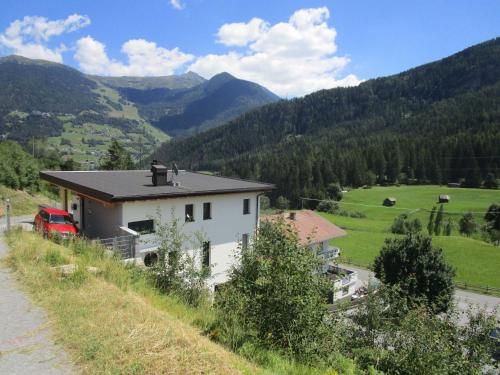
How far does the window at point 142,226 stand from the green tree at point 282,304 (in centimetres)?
1153

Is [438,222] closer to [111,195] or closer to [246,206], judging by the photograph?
[246,206]

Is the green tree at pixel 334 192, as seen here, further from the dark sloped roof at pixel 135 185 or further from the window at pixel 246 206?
the window at pixel 246 206

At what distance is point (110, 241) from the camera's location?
1786 centimetres

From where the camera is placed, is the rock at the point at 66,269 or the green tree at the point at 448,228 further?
the green tree at the point at 448,228

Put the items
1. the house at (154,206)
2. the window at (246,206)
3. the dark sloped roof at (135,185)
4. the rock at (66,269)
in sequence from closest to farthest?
the rock at (66,269)
the house at (154,206)
the dark sloped roof at (135,185)
the window at (246,206)

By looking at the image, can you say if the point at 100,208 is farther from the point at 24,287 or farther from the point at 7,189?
the point at 7,189

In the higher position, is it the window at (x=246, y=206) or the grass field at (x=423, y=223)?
the window at (x=246, y=206)

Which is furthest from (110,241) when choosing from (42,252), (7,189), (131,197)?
(7,189)

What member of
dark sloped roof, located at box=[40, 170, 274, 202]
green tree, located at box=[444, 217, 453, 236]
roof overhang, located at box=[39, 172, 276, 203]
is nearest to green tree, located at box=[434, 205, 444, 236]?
green tree, located at box=[444, 217, 453, 236]

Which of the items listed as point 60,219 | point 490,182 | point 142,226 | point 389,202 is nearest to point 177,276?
point 142,226

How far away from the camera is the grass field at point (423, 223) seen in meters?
50.8

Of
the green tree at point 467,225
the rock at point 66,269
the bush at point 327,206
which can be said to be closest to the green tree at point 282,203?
the bush at point 327,206

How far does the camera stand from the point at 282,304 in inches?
288

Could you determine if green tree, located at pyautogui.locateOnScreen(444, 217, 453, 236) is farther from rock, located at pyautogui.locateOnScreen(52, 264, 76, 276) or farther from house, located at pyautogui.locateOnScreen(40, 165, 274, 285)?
rock, located at pyautogui.locateOnScreen(52, 264, 76, 276)
